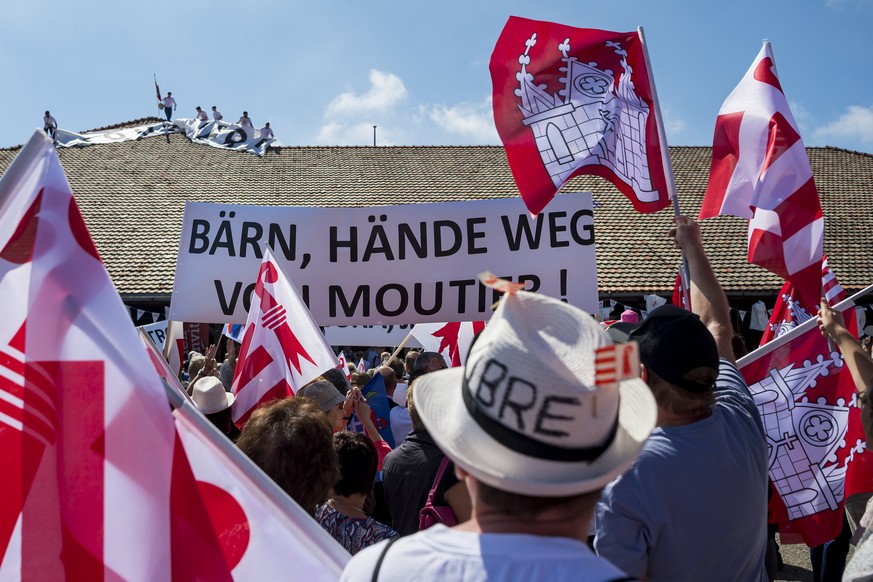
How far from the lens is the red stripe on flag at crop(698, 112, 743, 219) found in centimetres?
412

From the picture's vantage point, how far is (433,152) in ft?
95.9

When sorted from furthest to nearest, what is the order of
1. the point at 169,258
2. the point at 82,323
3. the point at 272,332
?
the point at 169,258
the point at 272,332
the point at 82,323

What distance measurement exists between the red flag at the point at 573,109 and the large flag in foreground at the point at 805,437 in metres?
0.98

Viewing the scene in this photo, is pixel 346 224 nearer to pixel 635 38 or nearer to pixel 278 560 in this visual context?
pixel 635 38

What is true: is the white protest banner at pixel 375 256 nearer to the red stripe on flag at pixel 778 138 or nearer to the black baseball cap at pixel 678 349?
the red stripe on flag at pixel 778 138

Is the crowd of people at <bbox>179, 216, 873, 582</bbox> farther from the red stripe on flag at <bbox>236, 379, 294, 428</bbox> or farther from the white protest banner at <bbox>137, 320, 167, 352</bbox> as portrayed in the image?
the white protest banner at <bbox>137, 320, 167, 352</bbox>

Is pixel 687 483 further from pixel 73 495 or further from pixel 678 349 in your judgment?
pixel 73 495

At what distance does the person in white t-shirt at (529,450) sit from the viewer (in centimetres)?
117

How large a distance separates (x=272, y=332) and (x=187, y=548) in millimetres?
2905

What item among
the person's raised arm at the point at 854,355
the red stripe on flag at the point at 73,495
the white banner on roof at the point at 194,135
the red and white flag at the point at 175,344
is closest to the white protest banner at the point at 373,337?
the red and white flag at the point at 175,344

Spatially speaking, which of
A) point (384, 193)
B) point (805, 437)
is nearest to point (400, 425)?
point (805, 437)

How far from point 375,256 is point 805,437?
2820 millimetres

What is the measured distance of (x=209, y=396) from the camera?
4.05 metres

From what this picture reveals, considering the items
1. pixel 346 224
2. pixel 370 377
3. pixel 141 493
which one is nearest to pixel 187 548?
pixel 141 493
